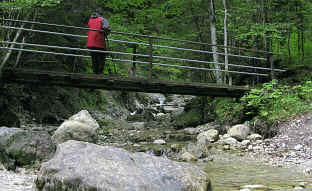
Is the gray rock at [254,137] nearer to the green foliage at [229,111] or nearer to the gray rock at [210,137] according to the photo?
the gray rock at [210,137]

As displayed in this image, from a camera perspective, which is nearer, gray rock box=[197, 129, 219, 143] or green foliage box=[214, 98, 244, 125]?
gray rock box=[197, 129, 219, 143]

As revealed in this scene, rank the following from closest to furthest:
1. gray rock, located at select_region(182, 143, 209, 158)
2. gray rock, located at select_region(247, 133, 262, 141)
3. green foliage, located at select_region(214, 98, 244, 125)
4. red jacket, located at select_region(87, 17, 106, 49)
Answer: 1. gray rock, located at select_region(182, 143, 209, 158)
2. red jacket, located at select_region(87, 17, 106, 49)
3. gray rock, located at select_region(247, 133, 262, 141)
4. green foliage, located at select_region(214, 98, 244, 125)

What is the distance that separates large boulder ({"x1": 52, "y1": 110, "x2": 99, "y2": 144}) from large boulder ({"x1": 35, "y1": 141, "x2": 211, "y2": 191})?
3275 mm

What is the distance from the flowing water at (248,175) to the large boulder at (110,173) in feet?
3.40

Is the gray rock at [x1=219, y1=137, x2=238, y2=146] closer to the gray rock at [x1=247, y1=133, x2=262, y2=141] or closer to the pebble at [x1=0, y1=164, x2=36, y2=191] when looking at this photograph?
the gray rock at [x1=247, y1=133, x2=262, y2=141]

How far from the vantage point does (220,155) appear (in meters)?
7.29

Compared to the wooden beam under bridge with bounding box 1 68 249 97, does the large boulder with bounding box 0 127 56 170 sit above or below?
below

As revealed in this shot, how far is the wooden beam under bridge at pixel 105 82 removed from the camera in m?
8.10

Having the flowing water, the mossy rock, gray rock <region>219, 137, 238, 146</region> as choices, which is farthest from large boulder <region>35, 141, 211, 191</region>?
the mossy rock

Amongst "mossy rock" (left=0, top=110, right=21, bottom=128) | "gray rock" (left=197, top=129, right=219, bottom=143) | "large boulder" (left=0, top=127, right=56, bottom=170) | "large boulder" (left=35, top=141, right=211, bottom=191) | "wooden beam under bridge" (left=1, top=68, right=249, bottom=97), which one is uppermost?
"wooden beam under bridge" (left=1, top=68, right=249, bottom=97)

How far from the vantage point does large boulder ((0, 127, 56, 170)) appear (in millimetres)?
5156

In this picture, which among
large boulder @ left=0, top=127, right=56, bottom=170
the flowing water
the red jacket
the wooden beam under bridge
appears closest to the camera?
the flowing water

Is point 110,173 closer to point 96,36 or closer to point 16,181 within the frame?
point 16,181

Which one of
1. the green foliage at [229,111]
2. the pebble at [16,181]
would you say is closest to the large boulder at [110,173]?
the pebble at [16,181]
